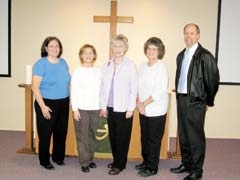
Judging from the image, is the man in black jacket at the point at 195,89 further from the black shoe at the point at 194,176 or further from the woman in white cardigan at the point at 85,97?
the woman in white cardigan at the point at 85,97

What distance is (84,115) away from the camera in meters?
3.33

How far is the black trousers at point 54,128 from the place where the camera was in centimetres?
337

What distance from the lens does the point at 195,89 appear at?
308cm

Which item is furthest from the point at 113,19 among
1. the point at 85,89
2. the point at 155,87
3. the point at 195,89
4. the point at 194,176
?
the point at 194,176

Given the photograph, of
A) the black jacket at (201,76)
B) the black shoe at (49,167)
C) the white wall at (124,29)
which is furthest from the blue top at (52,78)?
the white wall at (124,29)

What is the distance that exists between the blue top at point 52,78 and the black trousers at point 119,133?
522 mm

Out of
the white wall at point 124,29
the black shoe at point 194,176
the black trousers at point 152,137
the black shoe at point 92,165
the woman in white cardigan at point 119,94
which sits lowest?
the black shoe at point 92,165

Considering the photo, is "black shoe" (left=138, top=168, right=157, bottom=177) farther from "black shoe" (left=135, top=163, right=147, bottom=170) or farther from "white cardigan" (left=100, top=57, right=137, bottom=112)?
"white cardigan" (left=100, top=57, right=137, bottom=112)

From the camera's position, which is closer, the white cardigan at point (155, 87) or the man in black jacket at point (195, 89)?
the man in black jacket at point (195, 89)

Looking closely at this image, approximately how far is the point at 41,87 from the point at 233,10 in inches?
116

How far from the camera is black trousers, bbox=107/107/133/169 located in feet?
10.6

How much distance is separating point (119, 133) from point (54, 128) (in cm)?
72

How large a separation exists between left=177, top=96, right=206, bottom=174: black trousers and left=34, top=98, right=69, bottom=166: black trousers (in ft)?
3.90

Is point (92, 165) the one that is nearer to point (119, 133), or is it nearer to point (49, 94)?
point (119, 133)
